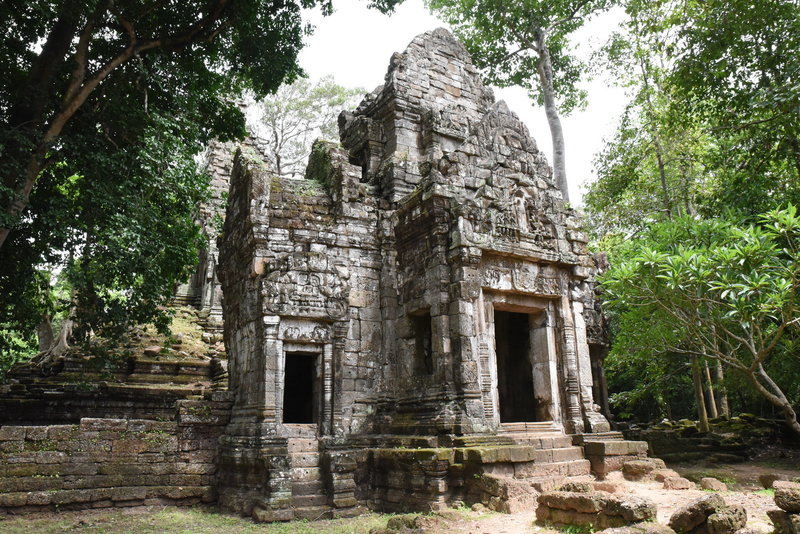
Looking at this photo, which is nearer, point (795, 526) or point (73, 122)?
point (795, 526)

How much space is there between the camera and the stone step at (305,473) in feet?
29.2

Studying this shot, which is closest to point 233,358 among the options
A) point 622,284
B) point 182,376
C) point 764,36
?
point 182,376

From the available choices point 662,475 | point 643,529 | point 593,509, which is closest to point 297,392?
point 662,475

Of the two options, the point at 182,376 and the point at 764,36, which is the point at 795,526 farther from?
the point at 182,376

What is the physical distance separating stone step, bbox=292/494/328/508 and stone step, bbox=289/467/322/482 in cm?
27

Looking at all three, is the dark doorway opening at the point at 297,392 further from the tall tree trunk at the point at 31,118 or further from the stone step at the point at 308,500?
the tall tree trunk at the point at 31,118

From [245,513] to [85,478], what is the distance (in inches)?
99.3

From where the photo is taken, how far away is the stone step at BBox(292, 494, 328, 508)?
28.4 ft

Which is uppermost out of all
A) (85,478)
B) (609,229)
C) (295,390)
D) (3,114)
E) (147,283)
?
(609,229)

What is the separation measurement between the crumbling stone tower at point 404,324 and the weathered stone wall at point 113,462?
20.6 inches

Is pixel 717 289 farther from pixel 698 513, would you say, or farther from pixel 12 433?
pixel 12 433

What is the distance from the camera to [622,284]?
10.4 m

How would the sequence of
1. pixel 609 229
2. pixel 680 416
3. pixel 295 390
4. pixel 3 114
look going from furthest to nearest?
pixel 680 416 → pixel 609 229 → pixel 295 390 → pixel 3 114

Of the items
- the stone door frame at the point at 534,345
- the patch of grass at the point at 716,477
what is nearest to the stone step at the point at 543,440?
the stone door frame at the point at 534,345
